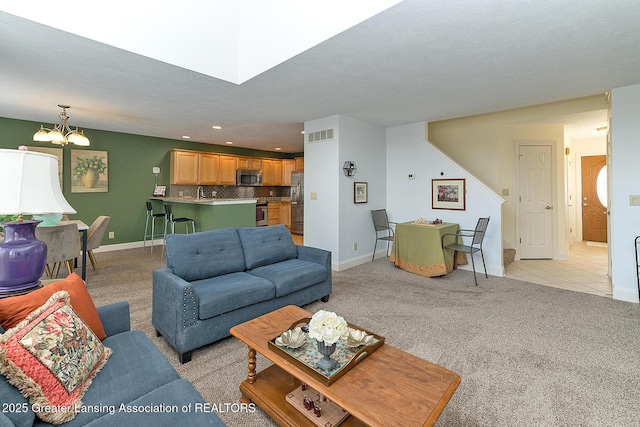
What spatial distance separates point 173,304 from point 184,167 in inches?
221

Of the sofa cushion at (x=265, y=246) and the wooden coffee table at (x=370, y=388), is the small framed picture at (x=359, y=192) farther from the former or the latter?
the wooden coffee table at (x=370, y=388)

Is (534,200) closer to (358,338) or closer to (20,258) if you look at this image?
(358,338)

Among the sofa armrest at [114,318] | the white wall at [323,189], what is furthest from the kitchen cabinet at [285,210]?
the sofa armrest at [114,318]

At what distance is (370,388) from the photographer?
1.29 meters

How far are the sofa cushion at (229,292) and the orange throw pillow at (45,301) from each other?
711 millimetres

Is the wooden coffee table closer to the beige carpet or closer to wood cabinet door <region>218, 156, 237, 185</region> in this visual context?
the beige carpet

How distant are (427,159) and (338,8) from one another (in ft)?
11.8

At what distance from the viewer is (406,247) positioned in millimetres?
4777

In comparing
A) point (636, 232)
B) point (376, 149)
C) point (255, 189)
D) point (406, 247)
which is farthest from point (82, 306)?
point (255, 189)

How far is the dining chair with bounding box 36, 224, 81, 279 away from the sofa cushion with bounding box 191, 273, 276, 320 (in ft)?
7.63

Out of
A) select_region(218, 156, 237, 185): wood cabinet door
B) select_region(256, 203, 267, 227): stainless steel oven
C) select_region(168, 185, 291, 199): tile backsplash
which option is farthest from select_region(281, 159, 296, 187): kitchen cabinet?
select_region(218, 156, 237, 185): wood cabinet door

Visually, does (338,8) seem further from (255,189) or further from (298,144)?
(255,189)

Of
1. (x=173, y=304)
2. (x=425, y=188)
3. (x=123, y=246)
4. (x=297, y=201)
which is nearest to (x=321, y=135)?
(x=425, y=188)

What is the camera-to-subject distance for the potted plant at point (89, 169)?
19.1ft
